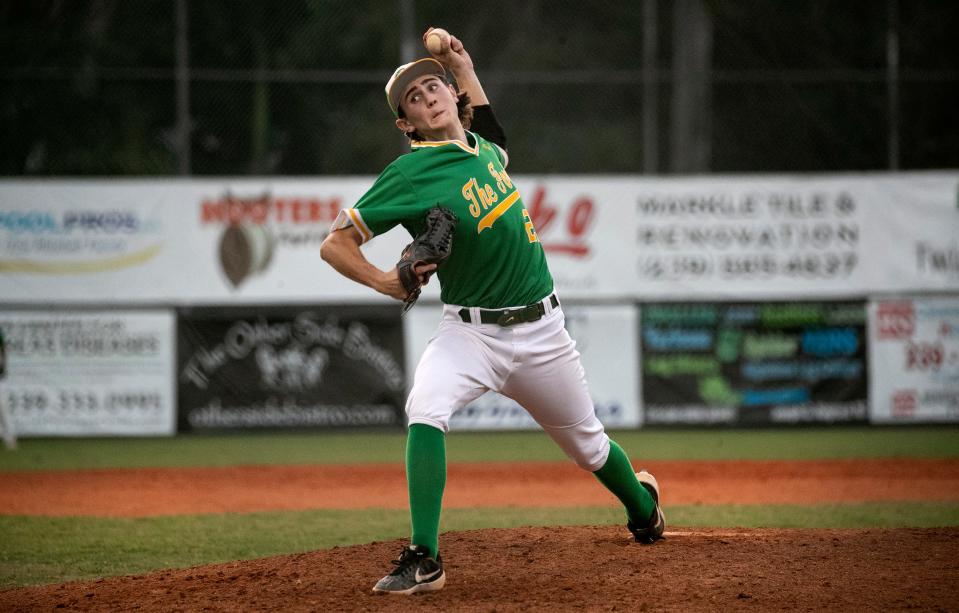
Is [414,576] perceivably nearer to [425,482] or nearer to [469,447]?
[425,482]

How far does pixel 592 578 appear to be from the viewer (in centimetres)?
510

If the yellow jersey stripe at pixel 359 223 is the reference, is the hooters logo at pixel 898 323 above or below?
below

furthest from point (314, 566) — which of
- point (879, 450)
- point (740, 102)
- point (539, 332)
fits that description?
point (740, 102)

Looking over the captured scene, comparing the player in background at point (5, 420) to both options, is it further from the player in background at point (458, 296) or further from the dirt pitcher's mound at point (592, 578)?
the player in background at point (458, 296)

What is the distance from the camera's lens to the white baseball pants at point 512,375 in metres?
4.99

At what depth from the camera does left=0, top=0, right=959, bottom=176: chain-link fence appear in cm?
1609

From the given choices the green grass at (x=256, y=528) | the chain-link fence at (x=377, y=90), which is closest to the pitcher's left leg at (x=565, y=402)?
the green grass at (x=256, y=528)

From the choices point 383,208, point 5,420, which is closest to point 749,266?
point 5,420

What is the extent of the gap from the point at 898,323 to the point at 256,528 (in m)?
9.23

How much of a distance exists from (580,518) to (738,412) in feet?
22.2

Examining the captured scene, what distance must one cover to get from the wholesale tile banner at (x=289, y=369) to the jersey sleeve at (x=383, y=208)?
30.5 feet

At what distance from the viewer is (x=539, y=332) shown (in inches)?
205

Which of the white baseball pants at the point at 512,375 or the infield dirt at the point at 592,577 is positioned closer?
the infield dirt at the point at 592,577

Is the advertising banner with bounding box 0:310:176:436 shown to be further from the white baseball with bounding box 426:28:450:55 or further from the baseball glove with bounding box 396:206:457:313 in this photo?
the baseball glove with bounding box 396:206:457:313
